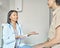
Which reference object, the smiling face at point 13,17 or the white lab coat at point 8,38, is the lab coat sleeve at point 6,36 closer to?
the white lab coat at point 8,38

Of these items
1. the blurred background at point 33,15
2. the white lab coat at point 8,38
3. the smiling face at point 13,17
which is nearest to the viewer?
the white lab coat at point 8,38

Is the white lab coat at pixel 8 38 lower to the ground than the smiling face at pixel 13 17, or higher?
lower

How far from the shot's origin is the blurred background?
12.7ft

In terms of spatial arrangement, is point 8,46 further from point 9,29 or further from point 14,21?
point 14,21

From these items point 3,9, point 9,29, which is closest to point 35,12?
point 3,9

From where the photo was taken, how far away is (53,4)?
1.33 metres

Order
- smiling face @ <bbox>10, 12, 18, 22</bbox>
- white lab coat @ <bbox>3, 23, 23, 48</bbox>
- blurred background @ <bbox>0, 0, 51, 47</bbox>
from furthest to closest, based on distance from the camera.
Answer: blurred background @ <bbox>0, 0, 51, 47</bbox>
smiling face @ <bbox>10, 12, 18, 22</bbox>
white lab coat @ <bbox>3, 23, 23, 48</bbox>

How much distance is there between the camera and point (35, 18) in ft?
13.0

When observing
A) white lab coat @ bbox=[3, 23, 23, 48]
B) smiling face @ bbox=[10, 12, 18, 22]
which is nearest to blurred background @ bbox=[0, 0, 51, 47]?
smiling face @ bbox=[10, 12, 18, 22]

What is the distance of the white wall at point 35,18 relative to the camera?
154 inches

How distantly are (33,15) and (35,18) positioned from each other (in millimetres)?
79

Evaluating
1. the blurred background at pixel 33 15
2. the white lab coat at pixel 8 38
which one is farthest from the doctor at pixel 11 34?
the blurred background at pixel 33 15

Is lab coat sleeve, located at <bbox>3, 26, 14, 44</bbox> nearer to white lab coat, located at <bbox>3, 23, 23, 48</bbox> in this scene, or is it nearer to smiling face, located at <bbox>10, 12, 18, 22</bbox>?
white lab coat, located at <bbox>3, 23, 23, 48</bbox>

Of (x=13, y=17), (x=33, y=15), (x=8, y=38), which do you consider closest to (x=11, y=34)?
(x=8, y=38)
